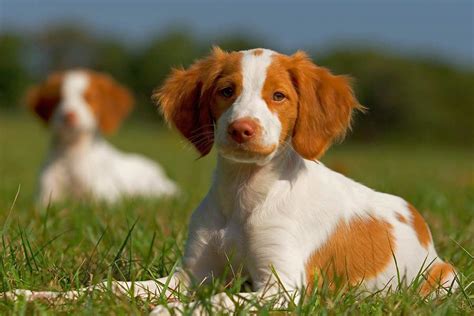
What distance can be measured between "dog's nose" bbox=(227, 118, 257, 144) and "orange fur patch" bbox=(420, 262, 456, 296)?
1.10 m

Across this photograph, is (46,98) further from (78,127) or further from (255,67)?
(255,67)

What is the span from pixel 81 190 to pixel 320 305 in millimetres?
6099

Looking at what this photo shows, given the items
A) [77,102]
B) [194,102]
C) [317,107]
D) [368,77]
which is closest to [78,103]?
[77,102]

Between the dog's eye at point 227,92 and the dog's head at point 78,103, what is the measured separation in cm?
513

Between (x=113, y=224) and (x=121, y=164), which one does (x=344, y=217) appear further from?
(x=121, y=164)

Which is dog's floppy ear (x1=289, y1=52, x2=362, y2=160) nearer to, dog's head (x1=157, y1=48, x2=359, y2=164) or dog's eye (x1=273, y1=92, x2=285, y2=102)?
dog's head (x1=157, y1=48, x2=359, y2=164)

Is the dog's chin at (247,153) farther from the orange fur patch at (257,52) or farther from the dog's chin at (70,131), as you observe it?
the dog's chin at (70,131)

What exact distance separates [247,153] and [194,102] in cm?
52

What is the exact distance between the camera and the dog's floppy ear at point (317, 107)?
3490mm

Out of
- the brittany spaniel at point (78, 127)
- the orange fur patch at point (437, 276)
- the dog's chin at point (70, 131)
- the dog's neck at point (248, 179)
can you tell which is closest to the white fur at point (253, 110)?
the dog's neck at point (248, 179)

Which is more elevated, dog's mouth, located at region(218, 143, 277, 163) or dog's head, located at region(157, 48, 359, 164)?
dog's head, located at region(157, 48, 359, 164)

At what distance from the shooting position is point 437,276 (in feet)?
12.2

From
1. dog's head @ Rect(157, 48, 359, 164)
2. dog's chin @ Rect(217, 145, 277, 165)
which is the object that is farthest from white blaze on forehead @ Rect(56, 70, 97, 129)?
dog's chin @ Rect(217, 145, 277, 165)

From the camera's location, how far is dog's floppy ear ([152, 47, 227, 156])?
361 centimetres
